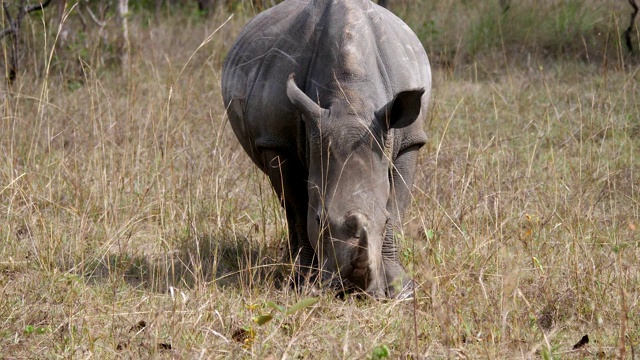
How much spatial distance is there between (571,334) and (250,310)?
4.63 ft

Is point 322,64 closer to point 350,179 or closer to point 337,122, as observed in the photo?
point 337,122

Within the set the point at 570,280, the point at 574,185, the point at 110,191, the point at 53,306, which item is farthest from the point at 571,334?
the point at 110,191

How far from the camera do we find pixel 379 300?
430cm

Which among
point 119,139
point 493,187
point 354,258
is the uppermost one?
point 354,258

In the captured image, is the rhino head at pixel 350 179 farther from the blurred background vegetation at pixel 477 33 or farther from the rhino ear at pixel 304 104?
the blurred background vegetation at pixel 477 33

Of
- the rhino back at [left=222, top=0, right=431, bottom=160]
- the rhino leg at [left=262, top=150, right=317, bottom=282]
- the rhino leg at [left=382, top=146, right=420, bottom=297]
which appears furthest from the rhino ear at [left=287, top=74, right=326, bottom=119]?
the rhino leg at [left=382, top=146, right=420, bottom=297]

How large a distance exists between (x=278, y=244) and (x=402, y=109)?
1.49 m

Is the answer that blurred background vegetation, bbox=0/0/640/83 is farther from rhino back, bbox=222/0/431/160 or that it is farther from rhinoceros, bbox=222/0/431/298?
rhinoceros, bbox=222/0/431/298

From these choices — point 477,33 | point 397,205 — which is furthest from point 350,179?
point 477,33

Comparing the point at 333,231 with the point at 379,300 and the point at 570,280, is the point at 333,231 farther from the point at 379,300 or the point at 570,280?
the point at 570,280

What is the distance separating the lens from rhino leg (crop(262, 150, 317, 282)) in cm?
462

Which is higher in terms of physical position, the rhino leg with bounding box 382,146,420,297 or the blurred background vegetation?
the rhino leg with bounding box 382,146,420,297

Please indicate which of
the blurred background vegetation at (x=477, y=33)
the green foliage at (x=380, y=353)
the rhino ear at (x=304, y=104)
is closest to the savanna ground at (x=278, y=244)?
the green foliage at (x=380, y=353)

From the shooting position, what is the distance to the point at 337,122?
160 inches
